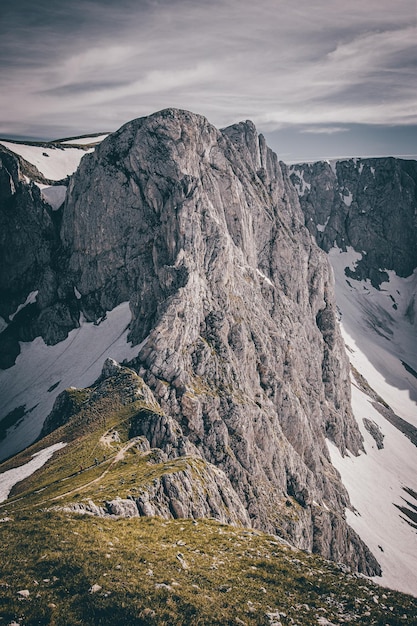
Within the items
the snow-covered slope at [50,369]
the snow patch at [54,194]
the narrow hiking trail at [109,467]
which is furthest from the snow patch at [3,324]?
the narrow hiking trail at [109,467]

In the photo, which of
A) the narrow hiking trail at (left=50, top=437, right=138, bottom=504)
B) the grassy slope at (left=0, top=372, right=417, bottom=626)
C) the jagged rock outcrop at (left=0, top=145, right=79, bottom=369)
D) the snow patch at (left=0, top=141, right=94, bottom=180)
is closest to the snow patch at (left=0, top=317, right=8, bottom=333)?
the jagged rock outcrop at (left=0, top=145, right=79, bottom=369)

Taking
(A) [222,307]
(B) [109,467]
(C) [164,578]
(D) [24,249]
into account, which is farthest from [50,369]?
(C) [164,578]

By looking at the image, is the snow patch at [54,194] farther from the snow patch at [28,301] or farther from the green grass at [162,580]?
the green grass at [162,580]

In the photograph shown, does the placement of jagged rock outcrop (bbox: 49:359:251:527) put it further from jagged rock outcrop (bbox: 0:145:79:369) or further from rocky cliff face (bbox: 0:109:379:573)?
jagged rock outcrop (bbox: 0:145:79:369)

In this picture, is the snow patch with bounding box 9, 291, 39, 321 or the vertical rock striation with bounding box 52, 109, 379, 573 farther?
the snow patch with bounding box 9, 291, 39, 321

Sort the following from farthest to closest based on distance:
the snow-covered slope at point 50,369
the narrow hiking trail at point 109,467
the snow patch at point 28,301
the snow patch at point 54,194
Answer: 1. the snow patch at point 54,194
2. the snow patch at point 28,301
3. the snow-covered slope at point 50,369
4. the narrow hiking trail at point 109,467

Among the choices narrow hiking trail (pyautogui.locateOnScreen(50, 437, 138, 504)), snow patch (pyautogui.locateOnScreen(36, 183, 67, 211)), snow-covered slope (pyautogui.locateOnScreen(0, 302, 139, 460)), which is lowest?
snow-covered slope (pyautogui.locateOnScreen(0, 302, 139, 460))

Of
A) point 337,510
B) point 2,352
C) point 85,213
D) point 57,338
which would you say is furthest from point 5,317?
point 337,510
